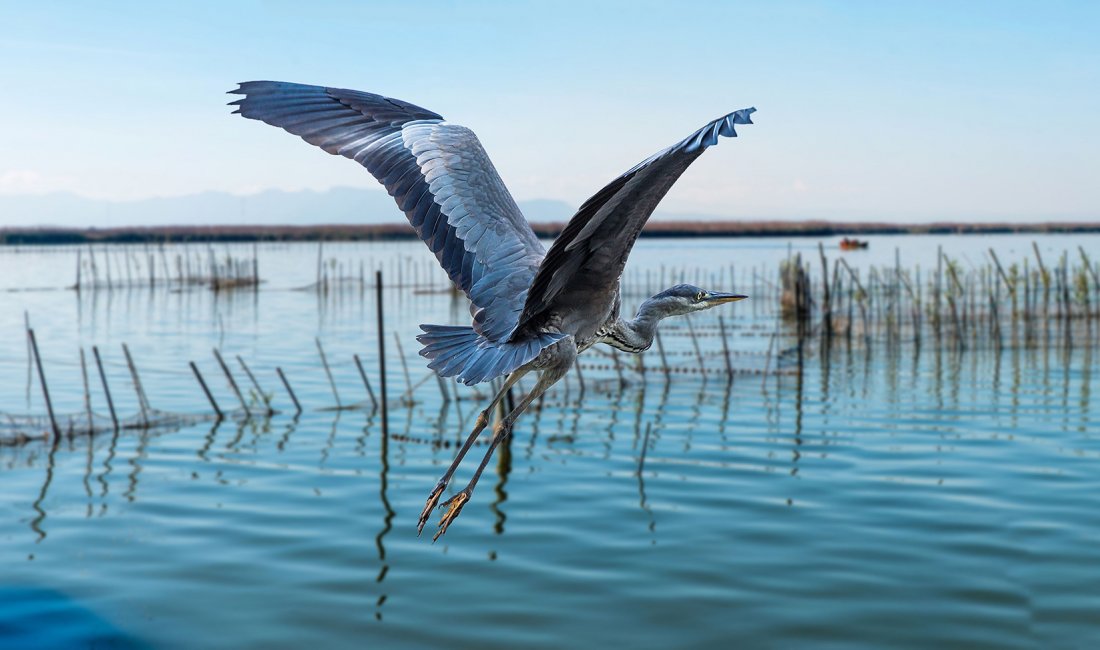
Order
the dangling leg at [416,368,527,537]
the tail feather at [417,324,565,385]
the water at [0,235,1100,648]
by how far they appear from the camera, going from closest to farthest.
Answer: the dangling leg at [416,368,527,537] < the tail feather at [417,324,565,385] < the water at [0,235,1100,648]

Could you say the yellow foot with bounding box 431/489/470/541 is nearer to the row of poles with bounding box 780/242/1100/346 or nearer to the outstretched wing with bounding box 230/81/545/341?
the outstretched wing with bounding box 230/81/545/341

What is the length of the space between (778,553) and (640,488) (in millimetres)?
3251

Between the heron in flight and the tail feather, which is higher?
the heron in flight

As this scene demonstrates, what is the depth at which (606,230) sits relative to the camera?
4.59 m

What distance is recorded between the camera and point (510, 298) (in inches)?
201

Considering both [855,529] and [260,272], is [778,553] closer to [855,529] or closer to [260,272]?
[855,529]

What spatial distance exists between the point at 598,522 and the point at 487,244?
9.73 metres

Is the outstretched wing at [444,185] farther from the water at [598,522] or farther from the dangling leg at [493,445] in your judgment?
the water at [598,522]

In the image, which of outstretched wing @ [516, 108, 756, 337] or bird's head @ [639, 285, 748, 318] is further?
bird's head @ [639, 285, 748, 318]

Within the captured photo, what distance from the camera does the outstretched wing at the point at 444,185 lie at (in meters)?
5.18

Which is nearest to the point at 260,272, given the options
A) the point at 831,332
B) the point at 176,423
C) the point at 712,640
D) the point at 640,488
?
the point at 831,332

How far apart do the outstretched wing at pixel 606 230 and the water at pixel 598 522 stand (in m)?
6.82

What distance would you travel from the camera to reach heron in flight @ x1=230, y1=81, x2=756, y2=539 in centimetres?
458

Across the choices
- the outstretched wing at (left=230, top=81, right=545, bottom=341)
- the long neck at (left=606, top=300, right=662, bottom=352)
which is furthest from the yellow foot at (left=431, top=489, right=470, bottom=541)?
the long neck at (left=606, top=300, right=662, bottom=352)
